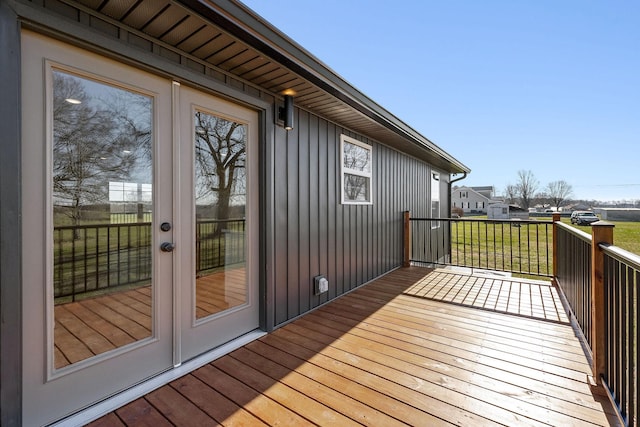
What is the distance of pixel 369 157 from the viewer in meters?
4.39

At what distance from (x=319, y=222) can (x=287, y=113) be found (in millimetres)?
1246

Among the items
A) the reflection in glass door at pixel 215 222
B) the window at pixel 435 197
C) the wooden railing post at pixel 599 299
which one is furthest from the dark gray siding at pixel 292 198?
the window at pixel 435 197

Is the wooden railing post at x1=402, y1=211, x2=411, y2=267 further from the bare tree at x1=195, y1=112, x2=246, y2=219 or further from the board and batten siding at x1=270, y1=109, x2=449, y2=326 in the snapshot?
the bare tree at x1=195, y1=112, x2=246, y2=219

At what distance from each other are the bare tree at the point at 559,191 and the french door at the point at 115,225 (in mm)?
54098

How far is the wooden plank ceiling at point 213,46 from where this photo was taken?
1489mm

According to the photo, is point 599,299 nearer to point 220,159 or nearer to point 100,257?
point 220,159

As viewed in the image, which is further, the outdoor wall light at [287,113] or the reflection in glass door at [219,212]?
the outdoor wall light at [287,113]

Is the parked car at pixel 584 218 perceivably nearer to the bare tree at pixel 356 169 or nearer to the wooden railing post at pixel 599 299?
the bare tree at pixel 356 169

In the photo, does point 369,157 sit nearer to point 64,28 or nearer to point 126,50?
point 126,50

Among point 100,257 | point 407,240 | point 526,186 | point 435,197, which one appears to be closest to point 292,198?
point 100,257

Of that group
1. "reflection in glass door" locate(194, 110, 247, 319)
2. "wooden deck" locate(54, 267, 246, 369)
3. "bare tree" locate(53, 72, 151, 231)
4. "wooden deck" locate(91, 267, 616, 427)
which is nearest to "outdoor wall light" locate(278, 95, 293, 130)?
"reflection in glass door" locate(194, 110, 247, 319)

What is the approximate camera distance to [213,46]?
1859 mm

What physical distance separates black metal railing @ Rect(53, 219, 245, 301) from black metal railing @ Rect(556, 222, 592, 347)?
2.98 metres

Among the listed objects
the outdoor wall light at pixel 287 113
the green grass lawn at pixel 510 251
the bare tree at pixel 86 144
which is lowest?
the green grass lawn at pixel 510 251
